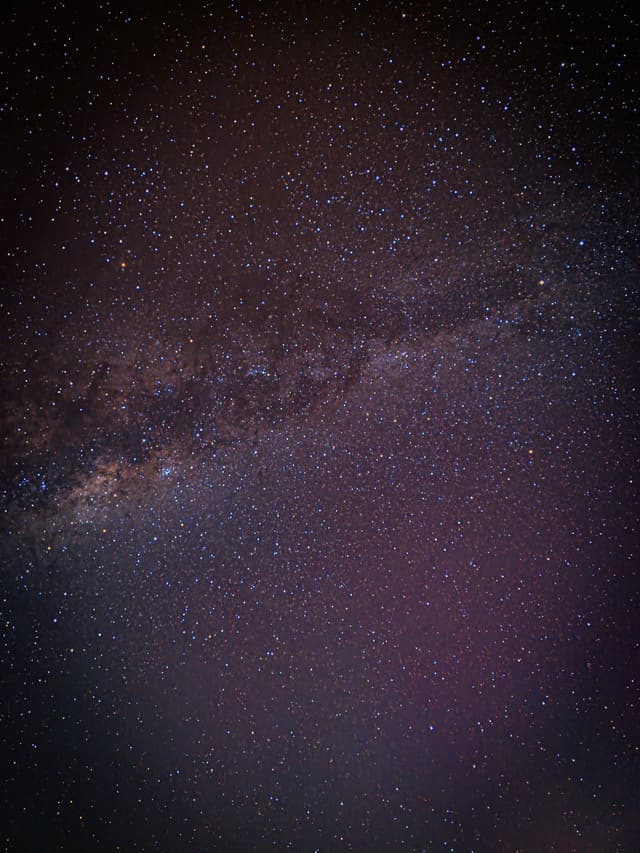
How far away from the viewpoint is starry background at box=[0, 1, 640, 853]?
0.93 m

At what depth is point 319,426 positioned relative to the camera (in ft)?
3.34

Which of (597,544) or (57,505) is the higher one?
(57,505)

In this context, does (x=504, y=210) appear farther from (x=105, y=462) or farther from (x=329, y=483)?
(x=105, y=462)

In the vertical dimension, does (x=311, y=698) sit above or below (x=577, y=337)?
below


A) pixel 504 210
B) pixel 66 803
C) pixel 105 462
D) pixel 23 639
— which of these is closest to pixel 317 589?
pixel 105 462

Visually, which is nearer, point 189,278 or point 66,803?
point 189,278

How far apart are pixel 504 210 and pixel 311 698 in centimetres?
107

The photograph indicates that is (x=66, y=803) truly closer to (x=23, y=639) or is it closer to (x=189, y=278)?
(x=23, y=639)

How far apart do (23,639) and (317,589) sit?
63 cm

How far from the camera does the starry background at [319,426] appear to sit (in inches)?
36.4

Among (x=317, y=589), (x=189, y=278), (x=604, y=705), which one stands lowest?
(x=604, y=705)

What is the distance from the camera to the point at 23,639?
104cm

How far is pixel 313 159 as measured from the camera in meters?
0.95

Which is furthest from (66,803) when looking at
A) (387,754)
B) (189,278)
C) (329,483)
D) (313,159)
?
(313,159)
